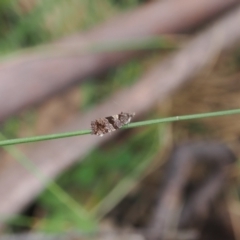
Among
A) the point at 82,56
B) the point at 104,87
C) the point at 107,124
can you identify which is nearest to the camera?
the point at 107,124

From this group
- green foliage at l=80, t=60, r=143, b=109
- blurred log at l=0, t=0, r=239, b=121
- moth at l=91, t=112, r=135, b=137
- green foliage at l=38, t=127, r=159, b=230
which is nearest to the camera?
moth at l=91, t=112, r=135, b=137

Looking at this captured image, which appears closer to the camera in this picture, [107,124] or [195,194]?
[107,124]

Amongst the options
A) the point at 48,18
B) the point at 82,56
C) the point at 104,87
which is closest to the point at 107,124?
the point at 82,56

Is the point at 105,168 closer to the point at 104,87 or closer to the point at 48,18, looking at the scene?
the point at 104,87

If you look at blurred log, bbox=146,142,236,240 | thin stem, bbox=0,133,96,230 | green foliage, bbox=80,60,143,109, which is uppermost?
green foliage, bbox=80,60,143,109

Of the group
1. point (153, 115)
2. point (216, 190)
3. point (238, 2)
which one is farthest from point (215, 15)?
point (216, 190)

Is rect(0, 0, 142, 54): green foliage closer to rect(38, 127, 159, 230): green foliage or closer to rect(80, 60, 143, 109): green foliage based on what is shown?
rect(80, 60, 143, 109): green foliage

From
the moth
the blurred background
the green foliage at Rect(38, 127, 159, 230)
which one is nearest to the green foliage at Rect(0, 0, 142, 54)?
the blurred background

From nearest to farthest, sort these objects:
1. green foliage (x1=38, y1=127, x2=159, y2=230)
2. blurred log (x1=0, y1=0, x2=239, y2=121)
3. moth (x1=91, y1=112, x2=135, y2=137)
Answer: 1. moth (x1=91, y1=112, x2=135, y2=137)
2. blurred log (x1=0, y1=0, x2=239, y2=121)
3. green foliage (x1=38, y1=127, x2=159, y2=230)
